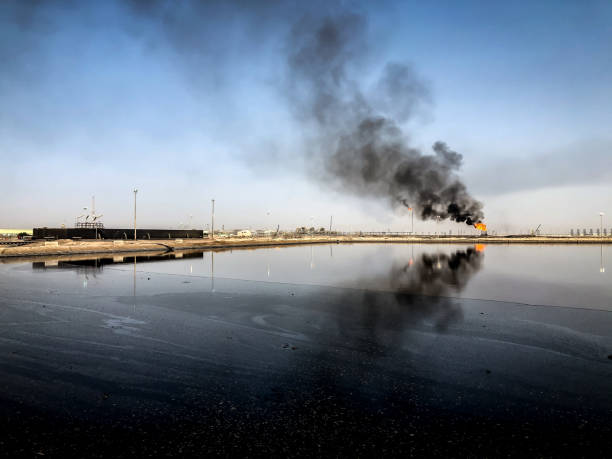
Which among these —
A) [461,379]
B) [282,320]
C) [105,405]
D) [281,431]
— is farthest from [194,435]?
[282,320]

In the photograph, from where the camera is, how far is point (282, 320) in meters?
10.9

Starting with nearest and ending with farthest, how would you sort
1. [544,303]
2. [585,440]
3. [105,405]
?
[585,440], [105,405], [544,303]

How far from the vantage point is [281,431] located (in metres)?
4.69

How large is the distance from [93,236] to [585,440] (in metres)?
82.0

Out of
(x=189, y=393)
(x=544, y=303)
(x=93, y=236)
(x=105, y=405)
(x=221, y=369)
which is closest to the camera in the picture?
(x=105, y=405)

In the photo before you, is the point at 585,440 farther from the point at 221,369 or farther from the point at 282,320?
the point at 282,320

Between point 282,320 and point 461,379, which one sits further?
point 282,320

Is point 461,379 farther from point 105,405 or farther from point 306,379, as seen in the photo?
point 105,405

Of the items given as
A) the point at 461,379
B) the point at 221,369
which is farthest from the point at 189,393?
the point at 461,379

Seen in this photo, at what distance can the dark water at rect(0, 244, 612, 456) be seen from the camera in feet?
14.9

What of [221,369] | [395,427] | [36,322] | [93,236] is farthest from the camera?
[93,236]

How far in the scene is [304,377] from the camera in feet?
21.3

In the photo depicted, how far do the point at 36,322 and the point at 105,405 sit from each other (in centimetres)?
676

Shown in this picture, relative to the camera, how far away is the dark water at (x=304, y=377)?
4547mm
